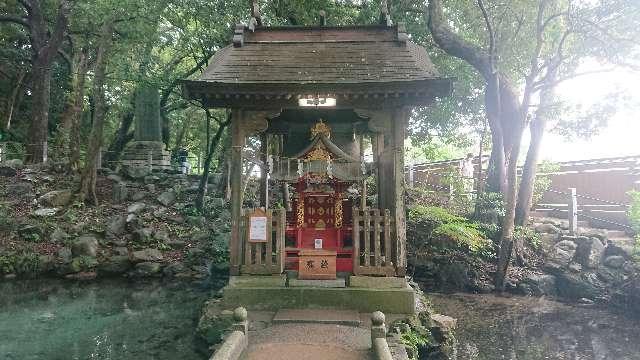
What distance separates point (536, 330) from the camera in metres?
12.1

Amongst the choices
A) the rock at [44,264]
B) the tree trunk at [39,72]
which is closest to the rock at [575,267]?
the rock at [44,264]

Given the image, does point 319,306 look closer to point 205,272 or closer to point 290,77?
point 290,77

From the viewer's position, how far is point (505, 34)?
669 inches

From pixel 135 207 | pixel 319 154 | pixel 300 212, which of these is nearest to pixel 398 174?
pixel 319 154

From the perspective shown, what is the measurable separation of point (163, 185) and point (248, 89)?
1599cm

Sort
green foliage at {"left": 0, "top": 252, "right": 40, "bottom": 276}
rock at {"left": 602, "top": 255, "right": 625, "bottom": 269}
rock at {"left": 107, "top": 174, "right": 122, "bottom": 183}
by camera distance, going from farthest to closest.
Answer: rock at {"left": 107, "top": 174, "right": 122, "bottom": 183} → green foliage at {"left": 0, "top": 252, "right": 40, "bottom": 276} → rock at {"left": 602, "top": 255, "right": 625, "bottom": 269}

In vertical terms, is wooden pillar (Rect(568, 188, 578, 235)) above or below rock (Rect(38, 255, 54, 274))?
above

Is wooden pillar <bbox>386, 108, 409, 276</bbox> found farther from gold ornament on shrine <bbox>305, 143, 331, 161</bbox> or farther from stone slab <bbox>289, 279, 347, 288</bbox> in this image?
gold ornament on shrine <bbox>305, 143, 331, 161</bbox>

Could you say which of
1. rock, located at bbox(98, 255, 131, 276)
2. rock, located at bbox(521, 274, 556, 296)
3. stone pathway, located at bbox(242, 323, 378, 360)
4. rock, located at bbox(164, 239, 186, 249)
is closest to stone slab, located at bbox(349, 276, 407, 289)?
stone pathway, located at bbox(242, 323, 378, 360)

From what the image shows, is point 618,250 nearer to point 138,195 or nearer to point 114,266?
point 114,266

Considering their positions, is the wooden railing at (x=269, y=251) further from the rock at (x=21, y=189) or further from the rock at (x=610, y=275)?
the rock at (x=21, y=189)

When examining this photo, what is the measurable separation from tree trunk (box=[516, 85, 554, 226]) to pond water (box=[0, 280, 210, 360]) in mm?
11828

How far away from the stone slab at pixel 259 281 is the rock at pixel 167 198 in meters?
13.3

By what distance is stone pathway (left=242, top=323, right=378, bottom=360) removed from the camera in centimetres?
711
